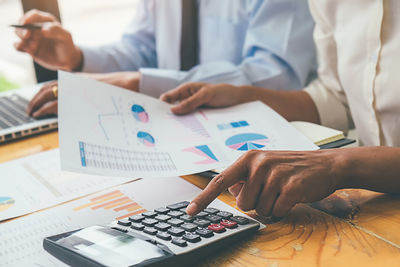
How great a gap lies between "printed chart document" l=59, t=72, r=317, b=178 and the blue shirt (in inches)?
9.6

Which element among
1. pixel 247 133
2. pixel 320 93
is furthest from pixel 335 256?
pixel 320 93

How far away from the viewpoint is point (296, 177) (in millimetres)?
496

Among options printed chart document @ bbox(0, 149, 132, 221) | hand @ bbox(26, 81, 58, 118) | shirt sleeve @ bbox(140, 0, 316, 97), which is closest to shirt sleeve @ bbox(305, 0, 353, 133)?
shirt sleeve @ bbox(140, 0, 316, 97)

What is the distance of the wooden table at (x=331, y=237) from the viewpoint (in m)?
0.42

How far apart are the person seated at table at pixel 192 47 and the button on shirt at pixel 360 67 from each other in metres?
0.14

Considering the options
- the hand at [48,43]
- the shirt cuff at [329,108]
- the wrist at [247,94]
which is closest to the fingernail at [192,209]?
the wrist at [247,94]

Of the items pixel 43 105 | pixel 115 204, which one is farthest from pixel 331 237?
pixel 43 105

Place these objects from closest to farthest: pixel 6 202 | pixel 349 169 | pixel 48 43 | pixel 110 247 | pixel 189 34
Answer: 1. pixel 110 247
2. pixel 349 169
3. pixel 6 202
4. pixel 48 43
5. pixel 189 34

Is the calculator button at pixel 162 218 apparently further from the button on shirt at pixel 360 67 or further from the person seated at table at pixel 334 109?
the button on shirt at pixel 360 67

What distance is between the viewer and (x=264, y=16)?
1.07 metres

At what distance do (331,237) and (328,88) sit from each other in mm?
564

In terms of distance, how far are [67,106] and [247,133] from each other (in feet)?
0.95

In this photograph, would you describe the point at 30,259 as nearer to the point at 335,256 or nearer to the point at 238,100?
the point at 335,256

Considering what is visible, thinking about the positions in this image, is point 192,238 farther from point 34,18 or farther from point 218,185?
point 34,18
